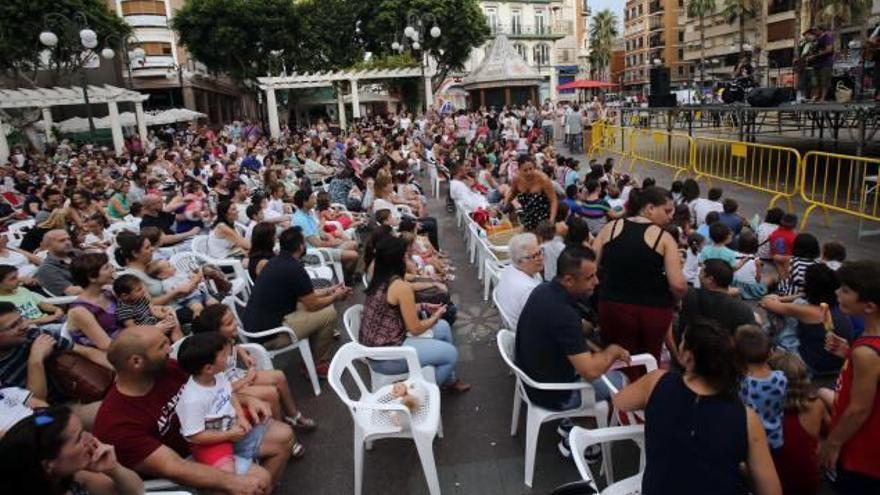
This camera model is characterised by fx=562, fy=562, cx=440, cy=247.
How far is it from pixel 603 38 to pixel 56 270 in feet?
272

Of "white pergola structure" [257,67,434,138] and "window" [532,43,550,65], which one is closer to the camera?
"white pergola structure" [257,67,434,138]

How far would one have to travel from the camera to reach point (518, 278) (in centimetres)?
414

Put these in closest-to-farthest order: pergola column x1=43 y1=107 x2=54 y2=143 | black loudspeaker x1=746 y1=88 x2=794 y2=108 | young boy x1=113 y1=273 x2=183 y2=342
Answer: young boy x1=113 y1=273 x2=183 y2=342 → black loudspeaker x1=746 y1=88 x2=794 y2=108 → pergola column x1=43 y1=107 x2=54 y2=143

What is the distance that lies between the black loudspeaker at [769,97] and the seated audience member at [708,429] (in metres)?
13.0

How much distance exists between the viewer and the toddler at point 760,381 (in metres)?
2.62

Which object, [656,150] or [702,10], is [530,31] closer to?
[702,10]

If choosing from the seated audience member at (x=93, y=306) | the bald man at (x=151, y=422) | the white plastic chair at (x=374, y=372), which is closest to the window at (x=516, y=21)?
the white plastic chair at (x=374, y=372)

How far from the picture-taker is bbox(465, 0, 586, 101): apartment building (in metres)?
54.5

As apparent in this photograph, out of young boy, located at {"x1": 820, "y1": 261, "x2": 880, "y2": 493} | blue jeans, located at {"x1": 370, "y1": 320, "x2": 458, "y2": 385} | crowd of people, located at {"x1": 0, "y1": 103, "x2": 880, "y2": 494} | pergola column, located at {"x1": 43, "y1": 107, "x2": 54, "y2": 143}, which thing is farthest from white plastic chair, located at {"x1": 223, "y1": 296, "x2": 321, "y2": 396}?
pergola column, located at {"x1": 43, "y1": 107, "x2": 54, "y2": 143}

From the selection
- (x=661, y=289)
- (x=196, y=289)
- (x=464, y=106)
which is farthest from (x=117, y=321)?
(x=464, y=106)

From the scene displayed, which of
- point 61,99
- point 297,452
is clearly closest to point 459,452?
point 297,452

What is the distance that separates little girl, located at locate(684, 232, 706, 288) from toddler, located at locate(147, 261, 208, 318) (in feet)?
14.9

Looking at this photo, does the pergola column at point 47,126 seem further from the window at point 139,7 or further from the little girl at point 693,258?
the little girl at point 693,258

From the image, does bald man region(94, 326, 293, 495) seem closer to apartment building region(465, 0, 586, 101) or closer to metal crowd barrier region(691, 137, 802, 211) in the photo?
metal crowd barrier region(691, 137, 802, 211)
